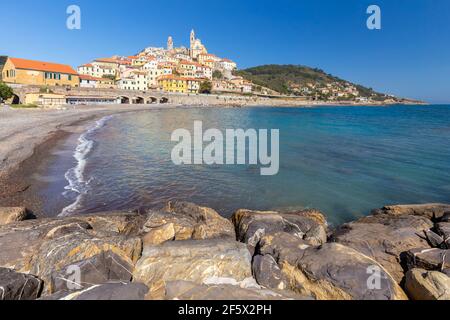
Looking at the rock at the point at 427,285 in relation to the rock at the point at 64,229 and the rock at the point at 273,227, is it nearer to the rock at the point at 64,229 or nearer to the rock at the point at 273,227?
the rock at the point at 273,227

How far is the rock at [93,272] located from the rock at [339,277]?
3585mm

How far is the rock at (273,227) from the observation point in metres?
7.93

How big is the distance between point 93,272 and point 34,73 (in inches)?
3899

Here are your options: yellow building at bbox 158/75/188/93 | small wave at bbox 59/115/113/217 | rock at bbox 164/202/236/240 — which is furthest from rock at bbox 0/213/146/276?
yellow building at bbox 158/75/188/93

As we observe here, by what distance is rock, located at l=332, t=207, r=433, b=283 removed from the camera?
692cm

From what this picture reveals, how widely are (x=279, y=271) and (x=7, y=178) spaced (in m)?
15.5

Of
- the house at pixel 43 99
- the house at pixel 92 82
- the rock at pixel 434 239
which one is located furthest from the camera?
the house at pixel 92 82

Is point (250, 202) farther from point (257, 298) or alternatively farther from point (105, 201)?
point (257, 298)

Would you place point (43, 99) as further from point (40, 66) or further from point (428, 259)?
point (428, 259)

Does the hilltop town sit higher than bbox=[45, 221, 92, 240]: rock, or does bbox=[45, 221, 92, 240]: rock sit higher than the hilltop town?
the hilltop town

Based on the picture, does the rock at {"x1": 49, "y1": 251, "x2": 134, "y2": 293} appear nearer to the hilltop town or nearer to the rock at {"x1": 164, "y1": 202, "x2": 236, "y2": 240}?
the rock at {"x1": 164, "y1": 202, "x2": 236, "y2": 240}

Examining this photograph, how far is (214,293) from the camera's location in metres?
4.79

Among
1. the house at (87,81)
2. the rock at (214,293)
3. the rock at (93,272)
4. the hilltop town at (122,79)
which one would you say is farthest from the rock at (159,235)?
the house at (87,81)

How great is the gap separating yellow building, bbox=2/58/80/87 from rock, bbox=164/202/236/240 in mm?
95073
